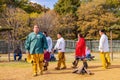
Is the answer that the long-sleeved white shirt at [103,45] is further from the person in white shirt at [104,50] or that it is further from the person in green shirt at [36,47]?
the person in green shirt at [36,47]

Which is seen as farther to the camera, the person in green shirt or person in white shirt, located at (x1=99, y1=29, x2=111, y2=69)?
person in white shirt, located at (x1=99, y1=29, x2=111, y2=69)

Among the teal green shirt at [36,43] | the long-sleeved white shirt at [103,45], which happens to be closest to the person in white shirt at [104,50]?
the long-sleeved white shirt at [103,45]

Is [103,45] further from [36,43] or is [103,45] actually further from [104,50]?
[36,43]

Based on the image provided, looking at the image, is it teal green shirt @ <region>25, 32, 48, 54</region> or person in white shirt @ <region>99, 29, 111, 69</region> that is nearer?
teal green shirt @ <region>25, 32, 48, 54</region>

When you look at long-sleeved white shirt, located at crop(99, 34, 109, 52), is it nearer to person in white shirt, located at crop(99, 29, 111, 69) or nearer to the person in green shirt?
person in white shirt, located at crop(99, 29, 111, 69)

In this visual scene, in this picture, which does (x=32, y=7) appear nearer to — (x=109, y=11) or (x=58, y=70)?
(x=109, y=11)

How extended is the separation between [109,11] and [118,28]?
7.62m

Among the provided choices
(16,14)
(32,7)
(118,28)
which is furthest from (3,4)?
(118,28)

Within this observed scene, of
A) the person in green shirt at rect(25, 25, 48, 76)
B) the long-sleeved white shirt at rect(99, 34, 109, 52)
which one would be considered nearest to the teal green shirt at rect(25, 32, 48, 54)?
the person in green shirt at rect(25, 25, 48, 76)

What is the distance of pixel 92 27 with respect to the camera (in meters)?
62.2

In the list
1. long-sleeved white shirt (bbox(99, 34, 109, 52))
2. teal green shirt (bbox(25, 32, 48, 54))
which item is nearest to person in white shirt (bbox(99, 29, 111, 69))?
long-sleeved white shirt (bbox(99, 34, 109, 52))

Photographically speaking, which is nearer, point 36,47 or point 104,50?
point 36,47

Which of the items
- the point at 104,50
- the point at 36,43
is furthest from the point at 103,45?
the point at 36,43

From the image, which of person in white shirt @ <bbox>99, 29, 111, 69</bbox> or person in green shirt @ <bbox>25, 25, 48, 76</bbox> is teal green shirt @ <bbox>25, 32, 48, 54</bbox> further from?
person in white shirt @ <bbox>99, 29, 111, 69</bbox>
